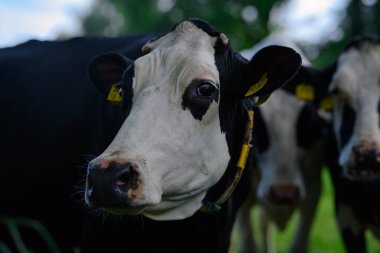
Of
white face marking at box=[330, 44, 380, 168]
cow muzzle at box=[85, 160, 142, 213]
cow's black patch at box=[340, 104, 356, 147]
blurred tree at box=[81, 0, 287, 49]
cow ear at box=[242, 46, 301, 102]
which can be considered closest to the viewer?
cow muzzle at box=[85, 160, 142, 213]

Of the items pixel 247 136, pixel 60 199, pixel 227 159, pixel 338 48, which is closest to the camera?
pixel 227 159

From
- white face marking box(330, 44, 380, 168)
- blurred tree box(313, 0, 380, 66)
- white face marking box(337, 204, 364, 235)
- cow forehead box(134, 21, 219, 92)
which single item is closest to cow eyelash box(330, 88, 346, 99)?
white face marking box(330, 44, 380, 168)

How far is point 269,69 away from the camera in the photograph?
3.50 m

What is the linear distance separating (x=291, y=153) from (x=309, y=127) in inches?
14.7

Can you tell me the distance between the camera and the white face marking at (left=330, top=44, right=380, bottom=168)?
4652 mm

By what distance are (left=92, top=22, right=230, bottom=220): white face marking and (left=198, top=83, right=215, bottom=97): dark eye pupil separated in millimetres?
35

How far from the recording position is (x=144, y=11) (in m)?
32.3

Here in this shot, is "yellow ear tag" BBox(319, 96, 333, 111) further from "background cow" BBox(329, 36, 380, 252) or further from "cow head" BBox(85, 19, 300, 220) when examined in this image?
"cow head" BBox(85, 19, 300, 220)

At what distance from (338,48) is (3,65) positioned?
16948 millimetres

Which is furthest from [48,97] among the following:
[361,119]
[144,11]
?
[144,11]

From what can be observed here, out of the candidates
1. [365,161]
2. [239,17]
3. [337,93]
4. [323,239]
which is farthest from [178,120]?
[239,17]

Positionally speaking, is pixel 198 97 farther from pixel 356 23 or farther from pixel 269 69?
pixel 356 23

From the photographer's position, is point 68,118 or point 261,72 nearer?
point 261,72

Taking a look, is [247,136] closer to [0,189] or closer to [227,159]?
[227,159]
